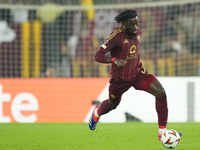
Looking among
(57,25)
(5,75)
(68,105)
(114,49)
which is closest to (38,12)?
(57,25)

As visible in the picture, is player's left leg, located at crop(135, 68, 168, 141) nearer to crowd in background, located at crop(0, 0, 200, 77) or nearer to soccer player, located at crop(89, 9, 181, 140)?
soccer player, located at crop(89, 9, 181, 140)

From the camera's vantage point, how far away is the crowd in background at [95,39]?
11133 millimetres

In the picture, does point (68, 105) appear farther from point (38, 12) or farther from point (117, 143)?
point (38, 12)

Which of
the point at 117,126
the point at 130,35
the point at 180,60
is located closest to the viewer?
the point at 130,35

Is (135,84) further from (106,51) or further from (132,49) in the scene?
(106,51)

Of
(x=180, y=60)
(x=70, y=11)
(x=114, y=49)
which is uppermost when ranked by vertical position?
(x=70, y=11)

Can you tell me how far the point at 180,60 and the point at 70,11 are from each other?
373 cm

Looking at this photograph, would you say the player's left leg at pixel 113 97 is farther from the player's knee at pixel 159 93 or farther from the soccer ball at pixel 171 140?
the soccer ball at pixel 171 140

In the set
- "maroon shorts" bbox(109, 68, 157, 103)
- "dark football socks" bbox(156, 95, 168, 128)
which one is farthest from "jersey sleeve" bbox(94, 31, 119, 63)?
"dark football socks" bbox(156, 95, 168, 128)

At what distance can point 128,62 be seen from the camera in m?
5.50

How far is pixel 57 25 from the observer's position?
11734 millimetres

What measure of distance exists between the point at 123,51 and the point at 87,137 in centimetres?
173

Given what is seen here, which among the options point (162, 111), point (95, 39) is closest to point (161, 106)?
point (162, 111)

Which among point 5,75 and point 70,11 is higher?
point 70,11
